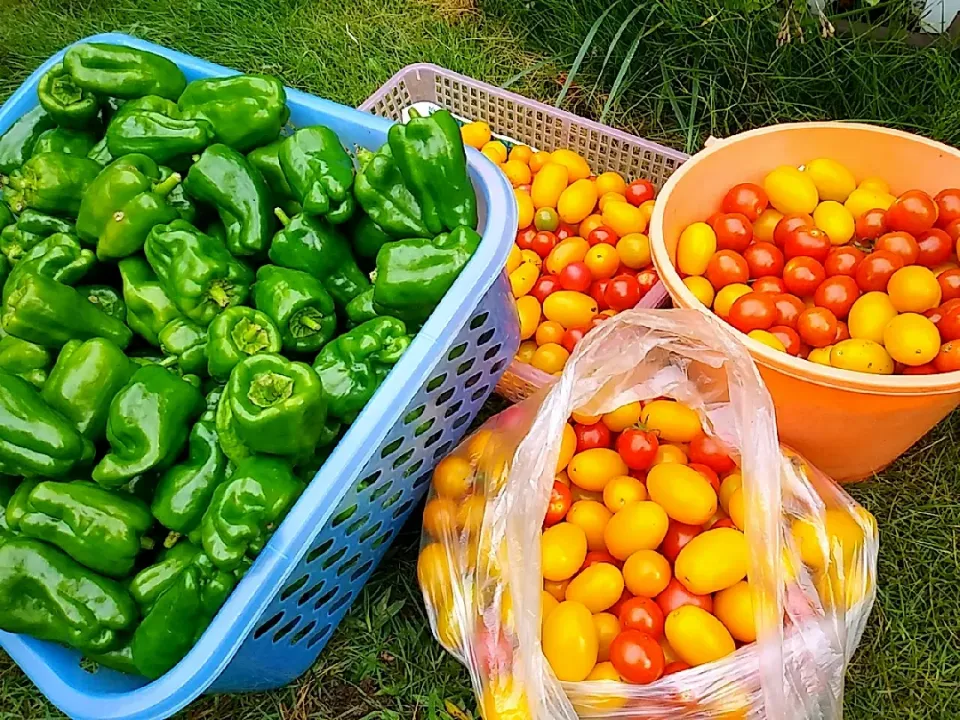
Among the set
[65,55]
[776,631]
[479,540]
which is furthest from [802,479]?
[65,55]

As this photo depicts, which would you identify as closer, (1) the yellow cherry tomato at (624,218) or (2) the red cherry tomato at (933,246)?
(2) the red cherry tomato at (933,246)

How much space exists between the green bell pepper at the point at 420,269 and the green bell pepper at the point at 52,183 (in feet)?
1.94

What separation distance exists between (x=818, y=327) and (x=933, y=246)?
292mm

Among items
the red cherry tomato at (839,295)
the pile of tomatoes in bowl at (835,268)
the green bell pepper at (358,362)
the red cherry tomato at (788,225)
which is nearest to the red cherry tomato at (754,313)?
the pile of tomatoes in bowl at (835,268)

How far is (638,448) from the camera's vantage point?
1533 millimetres

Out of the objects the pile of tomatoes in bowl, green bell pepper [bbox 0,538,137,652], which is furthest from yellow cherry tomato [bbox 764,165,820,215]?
green bell pepper [bbox 0,538,137,652]

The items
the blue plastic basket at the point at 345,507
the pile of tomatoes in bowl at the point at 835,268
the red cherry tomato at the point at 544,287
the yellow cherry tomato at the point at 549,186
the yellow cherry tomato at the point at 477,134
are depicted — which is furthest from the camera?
the yellow cherry tomato at the point at 477,134

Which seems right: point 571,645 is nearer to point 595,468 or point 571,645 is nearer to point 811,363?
point 595,468

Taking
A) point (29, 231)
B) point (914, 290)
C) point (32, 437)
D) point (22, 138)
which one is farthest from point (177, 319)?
point (914, 290)

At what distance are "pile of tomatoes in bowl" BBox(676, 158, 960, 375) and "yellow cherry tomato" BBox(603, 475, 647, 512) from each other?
13.2 inches

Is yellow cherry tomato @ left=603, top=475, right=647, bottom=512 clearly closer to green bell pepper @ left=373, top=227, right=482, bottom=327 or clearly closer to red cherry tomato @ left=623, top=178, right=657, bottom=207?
green bell pepper @ left=373, top=227, right=482, bottom=327

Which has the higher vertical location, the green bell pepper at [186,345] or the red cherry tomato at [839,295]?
the green bell pepper at [186,345]

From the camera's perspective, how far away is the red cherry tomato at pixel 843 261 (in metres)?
1.68

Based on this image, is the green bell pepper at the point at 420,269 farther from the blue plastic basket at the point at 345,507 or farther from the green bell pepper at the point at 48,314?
the green bell pepper at the point at 48,314
